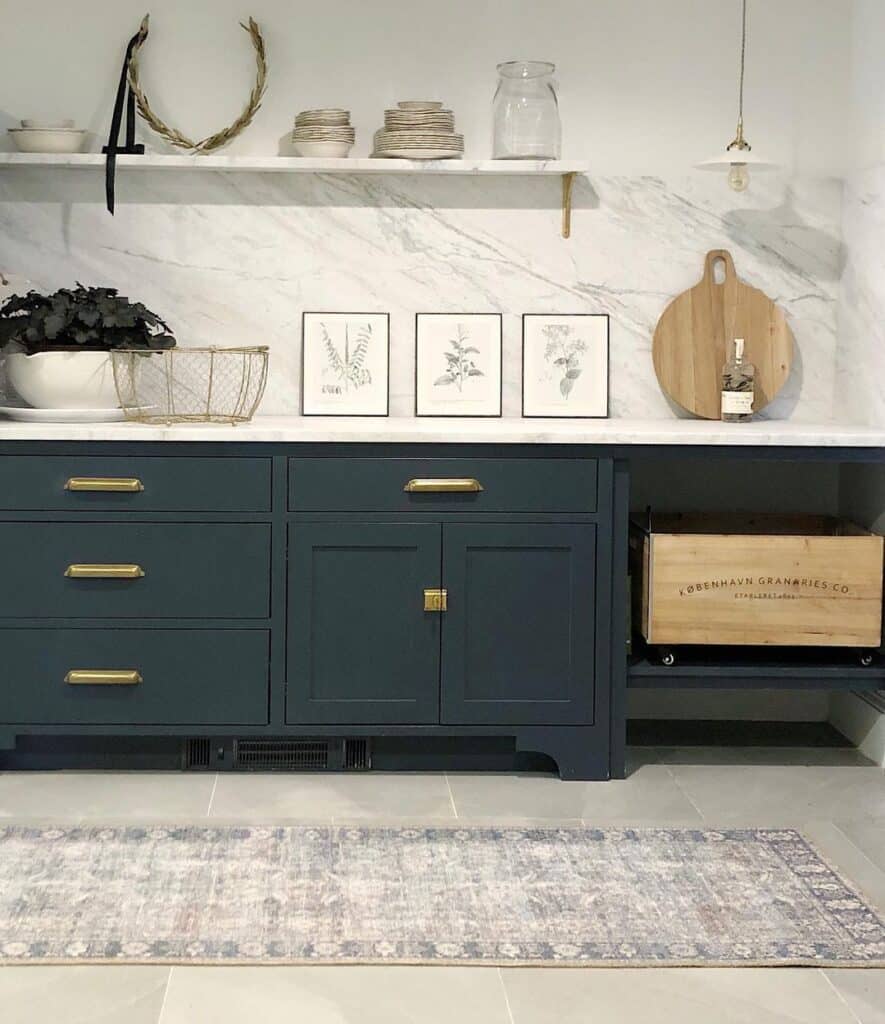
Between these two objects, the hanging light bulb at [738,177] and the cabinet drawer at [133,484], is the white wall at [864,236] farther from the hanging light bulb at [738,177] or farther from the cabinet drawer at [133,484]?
the cabinet drawer at [133,484]

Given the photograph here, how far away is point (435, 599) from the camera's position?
341cm

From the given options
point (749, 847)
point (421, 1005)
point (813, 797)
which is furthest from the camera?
point (813, 797)

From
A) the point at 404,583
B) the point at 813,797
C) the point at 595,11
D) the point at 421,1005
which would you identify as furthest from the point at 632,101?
the point at 421,1005

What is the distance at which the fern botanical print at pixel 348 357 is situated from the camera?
3.93m

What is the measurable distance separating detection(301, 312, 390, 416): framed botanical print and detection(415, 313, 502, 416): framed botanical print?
0.10 metres

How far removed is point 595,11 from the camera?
3895mm

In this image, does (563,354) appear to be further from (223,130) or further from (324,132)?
(223,130)

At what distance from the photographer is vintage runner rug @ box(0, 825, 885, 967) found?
248 centimetres

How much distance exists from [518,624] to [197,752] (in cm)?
86

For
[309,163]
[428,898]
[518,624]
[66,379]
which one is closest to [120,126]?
[309,163]

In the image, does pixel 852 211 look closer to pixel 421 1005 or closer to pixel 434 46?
pixel 434 46

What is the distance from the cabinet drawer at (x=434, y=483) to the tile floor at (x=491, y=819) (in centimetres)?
68

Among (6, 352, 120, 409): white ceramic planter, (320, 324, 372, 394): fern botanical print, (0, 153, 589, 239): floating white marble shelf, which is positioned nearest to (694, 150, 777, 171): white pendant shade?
(0, 153, 589, 239): floating white marble shelf

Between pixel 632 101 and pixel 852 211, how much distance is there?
0.67 metres
